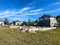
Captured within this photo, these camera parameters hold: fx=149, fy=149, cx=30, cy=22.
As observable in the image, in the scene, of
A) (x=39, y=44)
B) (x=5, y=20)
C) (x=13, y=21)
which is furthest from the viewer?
(x=13, y=21)

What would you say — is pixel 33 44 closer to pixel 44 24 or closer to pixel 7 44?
pixel 7 44

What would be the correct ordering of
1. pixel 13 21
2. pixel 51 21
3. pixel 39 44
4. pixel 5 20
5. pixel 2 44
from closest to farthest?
1. pixel 2 44
2. pixel 39 44
3. pixel 51 21
4. pixel 5 20
5. pixel 13 21

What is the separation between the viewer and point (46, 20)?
275ft

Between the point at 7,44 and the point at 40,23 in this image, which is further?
the point at 40,23

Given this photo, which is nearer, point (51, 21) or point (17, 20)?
point (51, 21)

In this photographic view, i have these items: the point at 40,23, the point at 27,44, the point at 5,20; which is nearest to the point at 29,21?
the point at 5,20

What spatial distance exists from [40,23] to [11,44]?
71.0m

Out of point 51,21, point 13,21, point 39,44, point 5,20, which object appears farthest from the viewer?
point 13,21

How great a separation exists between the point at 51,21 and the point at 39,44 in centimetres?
6559

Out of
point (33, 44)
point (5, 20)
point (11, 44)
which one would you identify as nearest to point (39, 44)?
point (33, 44)

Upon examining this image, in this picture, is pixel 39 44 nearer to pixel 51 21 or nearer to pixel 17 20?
pixel 51 21

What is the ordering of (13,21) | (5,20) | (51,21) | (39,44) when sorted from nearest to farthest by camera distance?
(39,44) < (51,21) < (5,20) < (13,21)

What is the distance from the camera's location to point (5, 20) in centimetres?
11744

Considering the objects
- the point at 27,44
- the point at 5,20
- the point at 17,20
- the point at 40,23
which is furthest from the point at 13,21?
the point at 27,44
